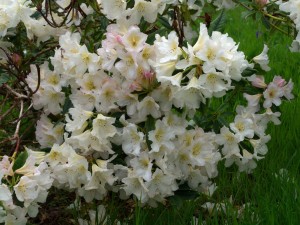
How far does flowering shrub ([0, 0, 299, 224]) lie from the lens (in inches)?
71.7

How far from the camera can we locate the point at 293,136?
114 inches

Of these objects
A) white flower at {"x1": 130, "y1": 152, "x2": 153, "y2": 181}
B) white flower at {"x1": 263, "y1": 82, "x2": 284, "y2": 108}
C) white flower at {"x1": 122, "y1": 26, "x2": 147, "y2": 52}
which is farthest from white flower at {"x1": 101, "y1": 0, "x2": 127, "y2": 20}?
white flower at {"x1": 263, "y1": 82, "x2": 284, "y2": 108}

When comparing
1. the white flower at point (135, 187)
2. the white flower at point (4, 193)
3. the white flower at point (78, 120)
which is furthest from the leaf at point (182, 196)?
Result: the white flower at point (4, 193)

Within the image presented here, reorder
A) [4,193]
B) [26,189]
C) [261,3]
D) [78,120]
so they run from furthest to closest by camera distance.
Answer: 1. [261,3]
2. [78,120]
3. [26,189]
4. [4,193]

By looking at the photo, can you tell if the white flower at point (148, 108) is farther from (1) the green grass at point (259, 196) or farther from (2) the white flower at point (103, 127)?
(1) the green grass at point (259, 196)

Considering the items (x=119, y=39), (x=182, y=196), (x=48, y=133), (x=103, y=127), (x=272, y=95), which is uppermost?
(x=119, y=39)

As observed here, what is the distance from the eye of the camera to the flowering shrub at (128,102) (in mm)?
1821

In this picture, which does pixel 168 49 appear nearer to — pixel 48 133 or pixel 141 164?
pixel 141 164

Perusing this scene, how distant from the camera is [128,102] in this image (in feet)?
6.59

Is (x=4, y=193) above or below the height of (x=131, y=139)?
below

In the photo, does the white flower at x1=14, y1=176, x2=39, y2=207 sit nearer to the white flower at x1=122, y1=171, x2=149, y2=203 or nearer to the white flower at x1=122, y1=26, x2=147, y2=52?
the white flower at x1=122, y1=171, x2=149, y2=203

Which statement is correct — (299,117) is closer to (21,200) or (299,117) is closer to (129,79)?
(129,79)

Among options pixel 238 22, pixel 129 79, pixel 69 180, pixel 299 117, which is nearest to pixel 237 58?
pixel 129 79

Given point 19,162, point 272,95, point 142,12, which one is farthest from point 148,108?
point 272,95
